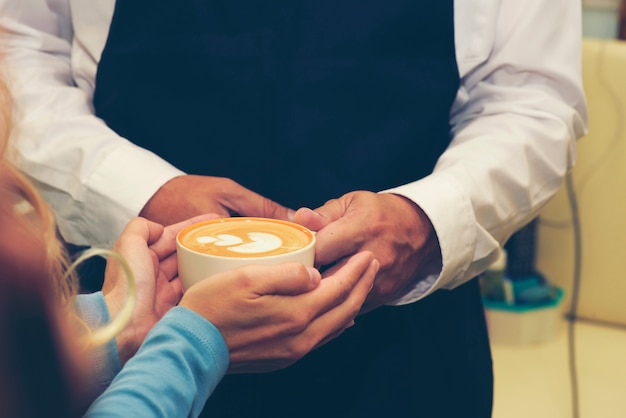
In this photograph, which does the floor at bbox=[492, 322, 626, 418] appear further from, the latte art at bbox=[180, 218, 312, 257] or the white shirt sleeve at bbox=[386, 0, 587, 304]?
the latte art at bbox=[180, 218, 312, 257]

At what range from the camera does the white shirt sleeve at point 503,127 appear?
980 mm

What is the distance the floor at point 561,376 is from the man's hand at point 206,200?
0.68 metres

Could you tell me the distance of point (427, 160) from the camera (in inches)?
42.4

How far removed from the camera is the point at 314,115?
99 cm

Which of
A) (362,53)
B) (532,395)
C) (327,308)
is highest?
(362,53)

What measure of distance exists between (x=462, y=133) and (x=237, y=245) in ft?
1.35

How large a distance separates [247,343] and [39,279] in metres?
0.28

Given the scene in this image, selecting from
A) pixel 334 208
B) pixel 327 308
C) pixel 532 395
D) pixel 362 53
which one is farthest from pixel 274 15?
pixel 532 395

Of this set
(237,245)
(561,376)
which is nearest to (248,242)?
(237,245)

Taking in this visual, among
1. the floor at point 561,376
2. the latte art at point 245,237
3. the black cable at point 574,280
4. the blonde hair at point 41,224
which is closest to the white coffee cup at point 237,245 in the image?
the latte art at point 245,237

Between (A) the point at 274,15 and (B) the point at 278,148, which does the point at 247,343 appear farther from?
(A) the point at 274,15

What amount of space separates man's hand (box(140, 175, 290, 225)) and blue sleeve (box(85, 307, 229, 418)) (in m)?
0.27

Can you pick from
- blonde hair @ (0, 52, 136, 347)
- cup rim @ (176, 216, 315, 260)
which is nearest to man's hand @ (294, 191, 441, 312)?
cup rim @ (176, 216, 315, 260)

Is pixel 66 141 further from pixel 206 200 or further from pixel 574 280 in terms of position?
pixel 574 280
